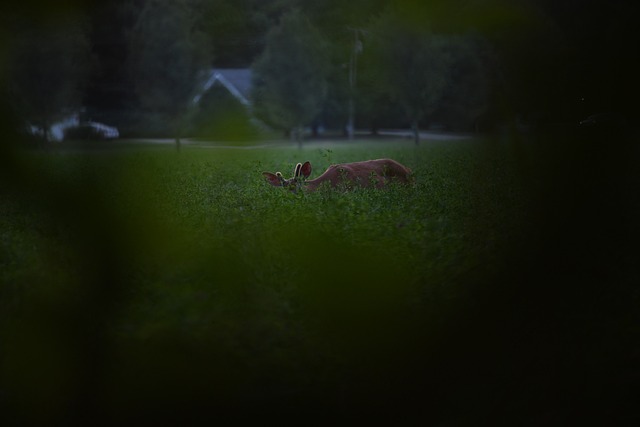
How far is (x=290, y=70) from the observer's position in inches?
73.4

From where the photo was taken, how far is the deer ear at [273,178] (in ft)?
7.94

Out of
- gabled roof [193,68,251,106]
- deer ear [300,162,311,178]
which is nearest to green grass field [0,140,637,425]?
deer ear [300,162,311,178]

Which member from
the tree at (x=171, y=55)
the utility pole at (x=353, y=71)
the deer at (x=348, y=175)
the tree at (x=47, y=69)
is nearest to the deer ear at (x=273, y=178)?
the deer at (x=348, y=175)

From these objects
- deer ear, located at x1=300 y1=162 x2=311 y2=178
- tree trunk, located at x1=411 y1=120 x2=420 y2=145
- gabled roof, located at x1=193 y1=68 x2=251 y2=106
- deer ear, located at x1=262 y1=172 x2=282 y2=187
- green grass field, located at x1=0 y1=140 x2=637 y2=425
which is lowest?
green grass field, located at x1=0 y1=140 x2=637 y2=425

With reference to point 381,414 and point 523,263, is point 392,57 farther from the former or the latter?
point 381,414

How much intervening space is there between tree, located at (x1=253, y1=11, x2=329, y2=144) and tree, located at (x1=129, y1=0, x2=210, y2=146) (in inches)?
7.0

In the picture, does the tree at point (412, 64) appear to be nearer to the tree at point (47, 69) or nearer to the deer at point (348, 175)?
the deer at point (348, 175)

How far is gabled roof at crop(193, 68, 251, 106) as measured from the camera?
1.72 metres

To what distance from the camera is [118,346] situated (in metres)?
2.22

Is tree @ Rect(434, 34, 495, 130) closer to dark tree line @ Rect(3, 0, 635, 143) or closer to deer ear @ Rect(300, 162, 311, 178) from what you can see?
dark tree line @ Rect(3, 0, 635, 143)

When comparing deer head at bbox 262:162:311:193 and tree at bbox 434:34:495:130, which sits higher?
tree at bbox 434:34:495:130

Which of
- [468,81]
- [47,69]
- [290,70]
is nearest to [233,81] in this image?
[290,70]

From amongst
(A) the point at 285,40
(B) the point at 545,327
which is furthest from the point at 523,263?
(A) the point at 285,40

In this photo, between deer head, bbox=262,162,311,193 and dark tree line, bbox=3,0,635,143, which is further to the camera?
deer head, bbox=262,162,311,193
